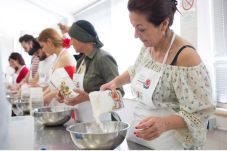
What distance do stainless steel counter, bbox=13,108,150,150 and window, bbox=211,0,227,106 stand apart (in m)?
1.25

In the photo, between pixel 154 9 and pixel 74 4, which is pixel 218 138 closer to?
pixel 154 9

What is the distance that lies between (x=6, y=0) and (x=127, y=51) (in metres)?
2.78

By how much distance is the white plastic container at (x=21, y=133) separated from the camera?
64 cm

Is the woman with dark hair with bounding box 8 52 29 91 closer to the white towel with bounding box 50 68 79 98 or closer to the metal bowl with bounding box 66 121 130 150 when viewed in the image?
the white towel with bounding box 50 68 79 98

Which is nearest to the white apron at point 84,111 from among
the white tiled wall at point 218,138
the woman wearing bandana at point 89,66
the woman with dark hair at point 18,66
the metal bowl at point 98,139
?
the woman wearing bandana at point 89,66

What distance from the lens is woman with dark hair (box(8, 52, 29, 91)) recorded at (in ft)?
12.6

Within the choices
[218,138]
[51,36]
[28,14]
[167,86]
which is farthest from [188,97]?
[28,14]

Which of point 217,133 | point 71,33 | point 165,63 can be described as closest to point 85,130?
point 165,63

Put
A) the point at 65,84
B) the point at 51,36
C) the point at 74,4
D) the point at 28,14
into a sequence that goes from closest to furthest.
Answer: the point at 65,84 → the point at 51,36 → the point at 74,4 → the point at 28,14

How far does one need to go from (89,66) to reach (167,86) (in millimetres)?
834

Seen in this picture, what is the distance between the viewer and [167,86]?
2.88ft

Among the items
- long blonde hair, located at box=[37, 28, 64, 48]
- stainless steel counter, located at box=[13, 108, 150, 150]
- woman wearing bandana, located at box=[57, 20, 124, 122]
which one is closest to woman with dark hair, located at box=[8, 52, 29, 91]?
long blonde hair, located at box=[37, 28, 64, 48]

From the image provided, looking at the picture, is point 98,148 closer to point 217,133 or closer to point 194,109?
point 194,109

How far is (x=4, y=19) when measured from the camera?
13.5ft
